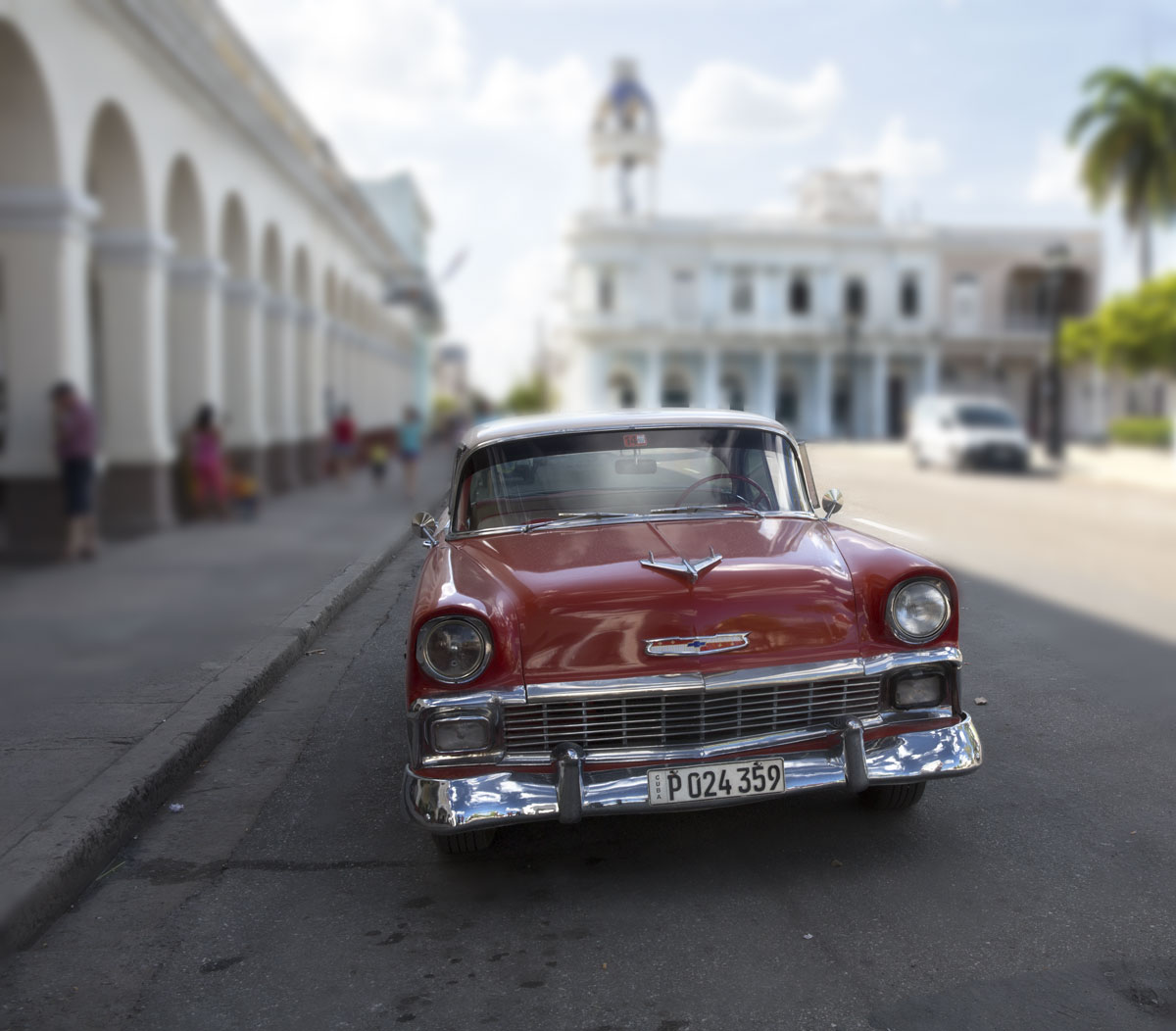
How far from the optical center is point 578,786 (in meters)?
3.57

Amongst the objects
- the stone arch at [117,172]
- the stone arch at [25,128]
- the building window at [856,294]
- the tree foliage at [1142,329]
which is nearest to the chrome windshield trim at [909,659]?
the stone arch at [25,128]

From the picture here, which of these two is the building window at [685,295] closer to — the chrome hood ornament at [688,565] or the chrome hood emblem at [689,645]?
the chrome hood ornament at [688,565]

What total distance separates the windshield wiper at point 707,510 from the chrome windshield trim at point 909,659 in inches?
32.4

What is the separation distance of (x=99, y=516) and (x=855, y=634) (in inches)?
427

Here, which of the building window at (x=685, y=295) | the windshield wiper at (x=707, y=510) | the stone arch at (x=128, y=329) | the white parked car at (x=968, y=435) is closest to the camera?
the windshield wiper at (x=707, y=510)

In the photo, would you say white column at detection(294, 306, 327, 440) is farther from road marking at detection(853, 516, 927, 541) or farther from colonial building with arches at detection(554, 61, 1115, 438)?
colonial building with arches at detection(554, 61, 1115, 438)

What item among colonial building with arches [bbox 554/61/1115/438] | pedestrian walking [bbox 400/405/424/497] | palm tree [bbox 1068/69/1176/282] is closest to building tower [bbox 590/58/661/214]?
colonial building with arches [bbox 554/61/1115/438]

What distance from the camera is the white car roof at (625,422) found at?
4734mm

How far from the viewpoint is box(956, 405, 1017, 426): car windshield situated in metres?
26.7

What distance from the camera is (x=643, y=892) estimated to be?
3693 millimetres

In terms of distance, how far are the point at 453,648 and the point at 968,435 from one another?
23.8m

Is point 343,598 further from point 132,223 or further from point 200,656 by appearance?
point 132,223

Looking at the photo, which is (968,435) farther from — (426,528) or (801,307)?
(801,307)

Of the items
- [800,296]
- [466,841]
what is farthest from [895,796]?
[800,296]
